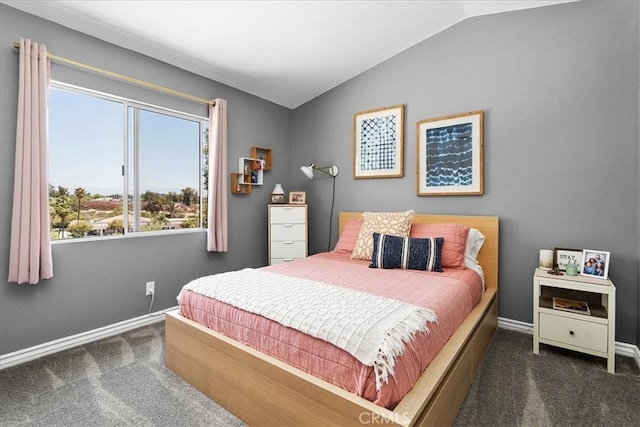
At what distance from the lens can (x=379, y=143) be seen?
3.39 m

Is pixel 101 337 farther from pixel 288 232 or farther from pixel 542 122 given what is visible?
pixel 542 122

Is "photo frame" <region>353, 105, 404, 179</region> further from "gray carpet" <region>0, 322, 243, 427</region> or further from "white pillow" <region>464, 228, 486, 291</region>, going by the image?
"gray carpet" <region>0, 322, 243, 427</region>

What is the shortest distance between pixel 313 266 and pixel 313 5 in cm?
202

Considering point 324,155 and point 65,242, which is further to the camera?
point 324,155

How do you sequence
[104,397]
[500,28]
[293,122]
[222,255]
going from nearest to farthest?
[104,397], [500,28], [222,255], [293,122]

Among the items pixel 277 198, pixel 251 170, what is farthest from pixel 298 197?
pixel 251 170

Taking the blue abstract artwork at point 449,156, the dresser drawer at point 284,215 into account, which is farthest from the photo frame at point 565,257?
the dresser drawer at point 284,215

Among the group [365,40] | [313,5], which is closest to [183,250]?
[313,5]

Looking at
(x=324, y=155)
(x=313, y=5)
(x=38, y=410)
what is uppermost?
(x=313, y=5)

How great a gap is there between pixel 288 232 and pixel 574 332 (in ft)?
8.55

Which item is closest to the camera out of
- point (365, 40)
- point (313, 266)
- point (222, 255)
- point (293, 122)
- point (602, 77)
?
point (602, 77)

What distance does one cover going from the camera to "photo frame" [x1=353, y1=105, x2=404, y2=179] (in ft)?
10.7

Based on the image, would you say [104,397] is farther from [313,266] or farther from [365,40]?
[365,40]

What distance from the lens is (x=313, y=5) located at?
2.39 meters
